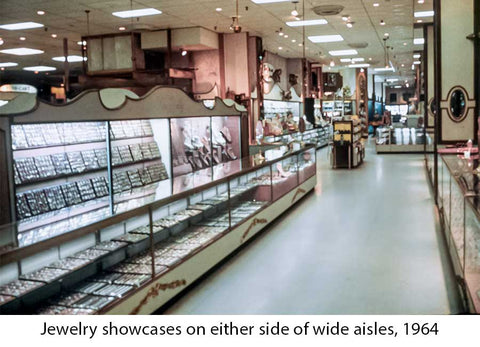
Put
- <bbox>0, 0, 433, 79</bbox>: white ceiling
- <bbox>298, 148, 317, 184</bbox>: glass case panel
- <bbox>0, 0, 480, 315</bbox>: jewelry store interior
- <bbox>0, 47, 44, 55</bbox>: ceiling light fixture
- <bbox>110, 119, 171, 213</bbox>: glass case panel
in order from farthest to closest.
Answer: <bbox>0, 47, 44, 55</bbox>: ceiling light fixture < <bbox>0, 0, 433, 79</bbox>: white ceiling < <bbox>298, 148, 317, 184</bbox>: glass case panel < <bbox>110, 119, 171, 213</bbox>: glass case panel < <bbox>0, 0, 480, 315</bbox>: jewelry store interior

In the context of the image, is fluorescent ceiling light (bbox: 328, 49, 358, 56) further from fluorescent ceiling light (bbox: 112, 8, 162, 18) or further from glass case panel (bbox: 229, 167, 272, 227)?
glass case panel (bbox: 229, 167, 272, 227)

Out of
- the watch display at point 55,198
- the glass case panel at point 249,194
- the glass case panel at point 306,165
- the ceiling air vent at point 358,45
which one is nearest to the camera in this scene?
the watch display at point 55,198

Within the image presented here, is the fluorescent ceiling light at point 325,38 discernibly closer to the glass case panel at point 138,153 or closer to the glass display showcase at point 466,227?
the glass case panel at point 138,153

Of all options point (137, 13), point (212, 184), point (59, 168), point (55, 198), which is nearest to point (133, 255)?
point (212, 184)

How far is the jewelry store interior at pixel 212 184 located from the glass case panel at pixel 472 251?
0.02 meters

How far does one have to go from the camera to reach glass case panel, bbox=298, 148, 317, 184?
880 cm

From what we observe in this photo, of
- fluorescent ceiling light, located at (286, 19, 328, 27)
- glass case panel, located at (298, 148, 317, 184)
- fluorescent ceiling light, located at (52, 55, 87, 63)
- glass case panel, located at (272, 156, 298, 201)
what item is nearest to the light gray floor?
glass case panel, located at (272, 156, 298, 201)

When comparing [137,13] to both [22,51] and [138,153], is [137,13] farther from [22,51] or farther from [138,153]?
[22,51]

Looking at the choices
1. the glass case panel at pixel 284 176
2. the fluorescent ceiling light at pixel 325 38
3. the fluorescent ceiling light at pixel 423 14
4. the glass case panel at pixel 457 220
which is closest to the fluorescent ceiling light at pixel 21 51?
the fluorescent ceiling light at pixel 325 38

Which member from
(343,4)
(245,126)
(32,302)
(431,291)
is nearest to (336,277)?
(431,291)

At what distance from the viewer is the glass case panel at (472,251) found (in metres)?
3.35

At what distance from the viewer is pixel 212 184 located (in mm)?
5121

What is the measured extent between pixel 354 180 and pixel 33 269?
869cm

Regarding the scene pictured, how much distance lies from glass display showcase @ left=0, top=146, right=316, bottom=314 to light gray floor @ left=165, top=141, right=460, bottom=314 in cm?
27
